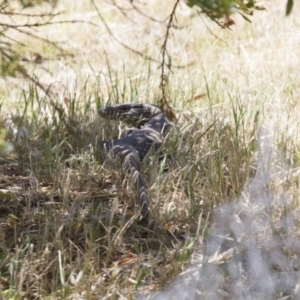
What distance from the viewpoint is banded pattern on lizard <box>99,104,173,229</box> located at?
15.3ft

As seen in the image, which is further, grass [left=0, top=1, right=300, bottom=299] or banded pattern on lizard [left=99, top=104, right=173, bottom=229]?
banded pattern on lizard [left=99, top=104, right=173, bottom=229]

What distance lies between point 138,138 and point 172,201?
3.39 feet

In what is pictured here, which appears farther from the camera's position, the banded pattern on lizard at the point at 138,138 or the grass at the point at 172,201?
the banded pattern on lizard at the point at 138,138

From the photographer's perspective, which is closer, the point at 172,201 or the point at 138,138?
the point at 172,201

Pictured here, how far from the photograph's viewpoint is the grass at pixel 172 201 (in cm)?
380

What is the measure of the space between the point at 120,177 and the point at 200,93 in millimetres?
1865

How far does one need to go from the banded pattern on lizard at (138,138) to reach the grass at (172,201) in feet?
0.26

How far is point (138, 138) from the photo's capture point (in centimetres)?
553

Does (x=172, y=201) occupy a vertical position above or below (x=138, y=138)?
below

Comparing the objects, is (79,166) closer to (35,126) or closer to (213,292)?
(35,126)

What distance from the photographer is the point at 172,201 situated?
15.0 feet

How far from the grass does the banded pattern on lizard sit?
3.1 inches

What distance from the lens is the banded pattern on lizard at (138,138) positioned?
4652 mm

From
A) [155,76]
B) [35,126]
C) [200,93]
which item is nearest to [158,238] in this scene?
[35,126]
